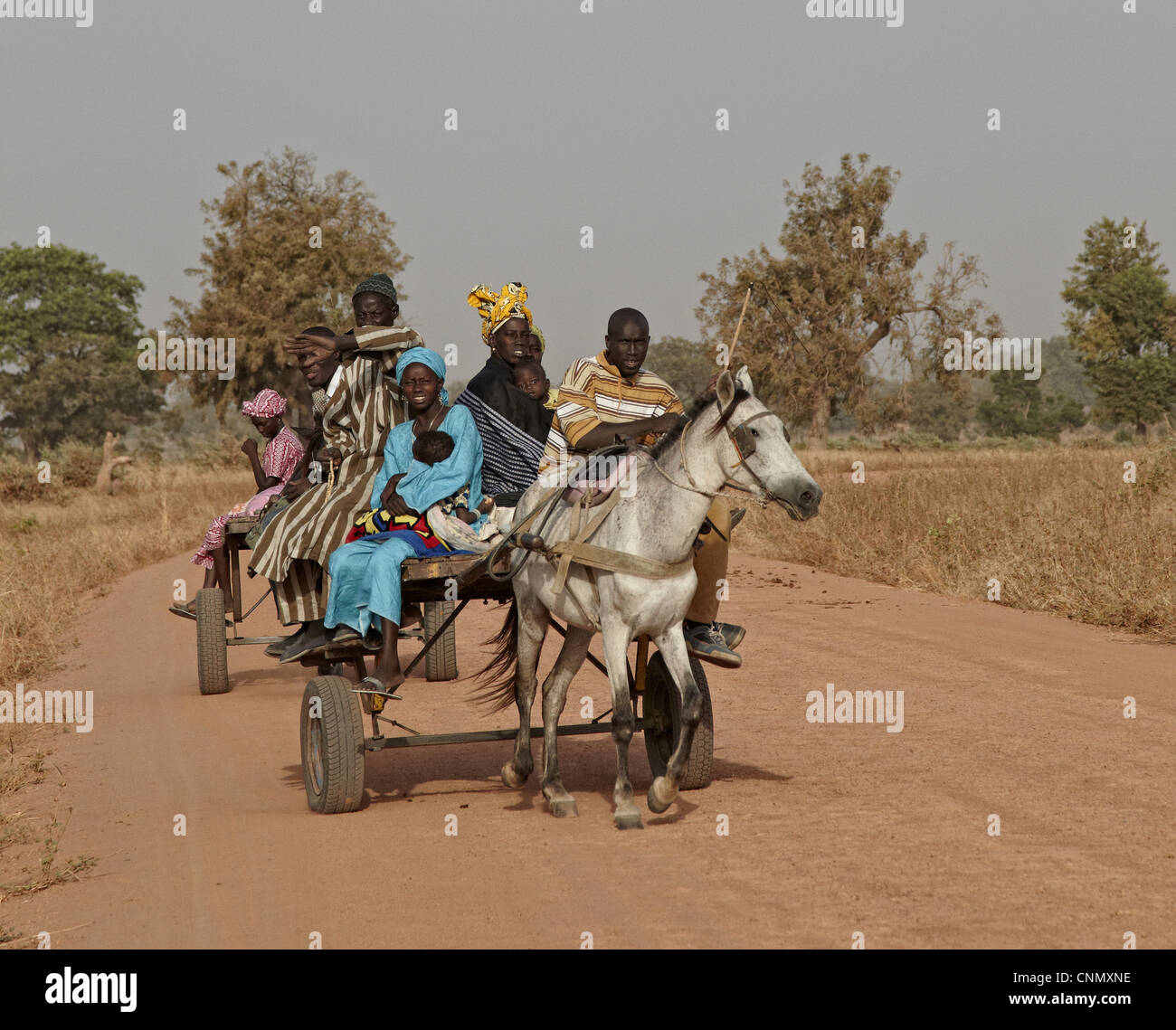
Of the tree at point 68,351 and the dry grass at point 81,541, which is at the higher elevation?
the tree at point 68,351

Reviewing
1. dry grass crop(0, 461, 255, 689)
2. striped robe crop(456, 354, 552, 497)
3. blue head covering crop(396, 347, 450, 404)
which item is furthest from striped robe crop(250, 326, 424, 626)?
dry grass crop(0, 461, 255, 689)

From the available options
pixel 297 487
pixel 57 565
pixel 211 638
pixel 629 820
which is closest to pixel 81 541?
pixel 57 565

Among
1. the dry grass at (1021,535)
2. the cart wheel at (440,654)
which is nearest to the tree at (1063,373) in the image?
the dry grass at (1021,535)

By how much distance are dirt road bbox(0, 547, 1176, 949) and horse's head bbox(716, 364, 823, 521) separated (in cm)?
152

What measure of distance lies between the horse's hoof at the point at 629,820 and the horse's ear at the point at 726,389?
1.92m

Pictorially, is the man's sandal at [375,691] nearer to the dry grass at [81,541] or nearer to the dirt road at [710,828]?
the dirt road at [710,828]

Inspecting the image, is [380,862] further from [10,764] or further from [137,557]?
[137,557]

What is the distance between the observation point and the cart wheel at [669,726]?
6.62 meters

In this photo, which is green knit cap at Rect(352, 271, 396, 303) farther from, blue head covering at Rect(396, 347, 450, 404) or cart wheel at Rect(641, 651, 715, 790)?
cart wheel at Rect(641, 651, 715, 790)

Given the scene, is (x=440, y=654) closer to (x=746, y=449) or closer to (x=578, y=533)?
(x=578, y=533)

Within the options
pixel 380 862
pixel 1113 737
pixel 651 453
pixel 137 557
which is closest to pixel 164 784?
pixel 380 862

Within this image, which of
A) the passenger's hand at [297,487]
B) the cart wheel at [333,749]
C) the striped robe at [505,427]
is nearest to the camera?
the cart wheel at [333,749]

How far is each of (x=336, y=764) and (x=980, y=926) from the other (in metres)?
3.20

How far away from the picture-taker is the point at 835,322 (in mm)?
46438
